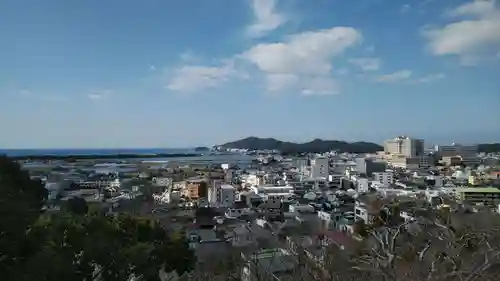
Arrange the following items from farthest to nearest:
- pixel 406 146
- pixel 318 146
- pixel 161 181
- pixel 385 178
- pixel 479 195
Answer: pixel 318 146 < pixel 406 146 < pixel 161 181 < pixel 385 178 < pixel 479 195

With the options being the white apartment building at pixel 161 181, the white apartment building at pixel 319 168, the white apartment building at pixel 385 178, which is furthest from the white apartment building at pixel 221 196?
the white apartment building at pixel 319 168

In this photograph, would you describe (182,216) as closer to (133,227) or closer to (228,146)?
(133,227)

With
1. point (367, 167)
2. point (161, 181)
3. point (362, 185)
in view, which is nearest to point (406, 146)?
point (367, 167)

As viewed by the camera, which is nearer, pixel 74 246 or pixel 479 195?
pixel 74 246

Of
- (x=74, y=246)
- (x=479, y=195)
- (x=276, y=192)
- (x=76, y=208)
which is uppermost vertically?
(x=74, y=246)

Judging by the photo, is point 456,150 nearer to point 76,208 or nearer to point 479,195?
point 479,195
